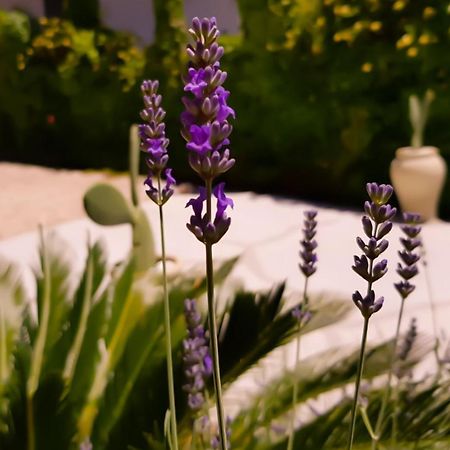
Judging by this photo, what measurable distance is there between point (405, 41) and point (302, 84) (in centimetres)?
114

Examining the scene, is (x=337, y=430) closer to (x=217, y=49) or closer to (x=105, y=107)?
(x=217, y=49)

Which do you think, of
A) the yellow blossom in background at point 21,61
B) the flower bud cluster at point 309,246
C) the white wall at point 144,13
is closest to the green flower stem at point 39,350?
the flower bud cluster at point 309,246

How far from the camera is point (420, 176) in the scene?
234 inches

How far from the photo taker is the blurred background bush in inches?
248

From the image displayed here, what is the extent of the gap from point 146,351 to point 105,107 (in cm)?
787

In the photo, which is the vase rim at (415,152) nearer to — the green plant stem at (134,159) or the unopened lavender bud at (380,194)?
the green plant stem at (134,159)

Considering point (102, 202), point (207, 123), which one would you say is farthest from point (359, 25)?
point (207, 123)

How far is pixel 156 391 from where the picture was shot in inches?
64.5

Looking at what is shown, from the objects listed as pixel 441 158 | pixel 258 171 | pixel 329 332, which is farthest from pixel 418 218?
pixel 258 171

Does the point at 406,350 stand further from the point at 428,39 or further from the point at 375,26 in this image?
the point at 375,26

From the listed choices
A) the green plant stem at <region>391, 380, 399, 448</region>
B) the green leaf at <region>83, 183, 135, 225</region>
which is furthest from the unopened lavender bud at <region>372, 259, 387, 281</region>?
the green leaf at <region>83, 183, 135, 225</region>

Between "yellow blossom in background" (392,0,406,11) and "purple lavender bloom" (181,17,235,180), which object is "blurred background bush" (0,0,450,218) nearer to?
"yellow blossom in background" (392,0,406,11)

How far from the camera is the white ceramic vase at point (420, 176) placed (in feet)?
19.5

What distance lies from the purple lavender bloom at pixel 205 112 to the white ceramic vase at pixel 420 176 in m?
5.49
